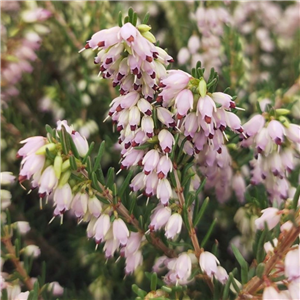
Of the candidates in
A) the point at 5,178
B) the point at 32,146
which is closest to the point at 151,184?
the point at 32,146

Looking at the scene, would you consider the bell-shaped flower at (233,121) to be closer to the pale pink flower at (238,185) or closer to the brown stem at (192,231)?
the brown stem at (192,231)

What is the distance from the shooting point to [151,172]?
110 centimetres

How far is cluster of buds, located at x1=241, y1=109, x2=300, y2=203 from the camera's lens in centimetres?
128

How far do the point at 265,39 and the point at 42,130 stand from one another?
1.81m

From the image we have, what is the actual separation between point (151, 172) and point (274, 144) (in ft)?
1.51

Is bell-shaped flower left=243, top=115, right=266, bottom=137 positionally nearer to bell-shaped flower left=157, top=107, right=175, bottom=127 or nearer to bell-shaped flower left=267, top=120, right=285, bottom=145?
bell-shaped flower left=267, top=120, right=285, bottom=145

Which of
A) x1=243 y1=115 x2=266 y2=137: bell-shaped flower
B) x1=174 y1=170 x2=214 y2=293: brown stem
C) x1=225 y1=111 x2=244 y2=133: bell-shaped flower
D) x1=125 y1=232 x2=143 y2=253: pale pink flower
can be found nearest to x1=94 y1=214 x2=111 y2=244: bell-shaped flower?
x1=125 y1=232 x2=143 y2=253: pale pink flower

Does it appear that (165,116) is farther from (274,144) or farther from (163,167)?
(274,144)

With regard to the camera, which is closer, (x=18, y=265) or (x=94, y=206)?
(x=94, y=206)

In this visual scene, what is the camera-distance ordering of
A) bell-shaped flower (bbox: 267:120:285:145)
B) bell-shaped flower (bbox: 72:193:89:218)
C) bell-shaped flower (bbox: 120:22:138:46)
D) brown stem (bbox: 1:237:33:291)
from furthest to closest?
brown stem (bbox: 1:237:33:291) < bell-shaped flower (bbox: 267:120:285:145) < bell-shaped flower (bbox: 72:193:89:218) < bell-shaped flower (bbox: 120:22:138:46)

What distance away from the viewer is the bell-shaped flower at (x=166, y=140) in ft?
3.40

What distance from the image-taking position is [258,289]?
1.02m

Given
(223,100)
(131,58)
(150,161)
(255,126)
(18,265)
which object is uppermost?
(131,58)

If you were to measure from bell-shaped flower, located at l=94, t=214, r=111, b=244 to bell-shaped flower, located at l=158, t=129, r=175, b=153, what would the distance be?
11.2 inches
